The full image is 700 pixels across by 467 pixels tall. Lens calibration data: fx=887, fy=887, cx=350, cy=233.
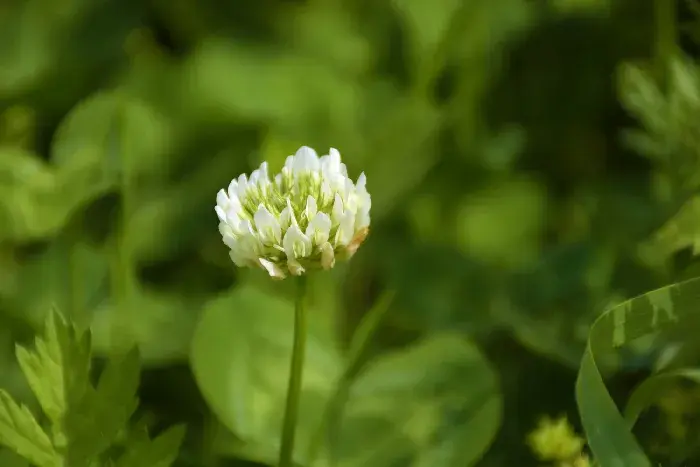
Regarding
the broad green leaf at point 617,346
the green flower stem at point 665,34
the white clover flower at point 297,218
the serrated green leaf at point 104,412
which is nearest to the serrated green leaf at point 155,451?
the serrated green leaf at point 104,412

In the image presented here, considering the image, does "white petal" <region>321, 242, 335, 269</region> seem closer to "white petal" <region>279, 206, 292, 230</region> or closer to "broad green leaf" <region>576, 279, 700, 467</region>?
"white petal" <region>279, 206, 292, 230</region>

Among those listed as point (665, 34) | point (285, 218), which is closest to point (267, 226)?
point (285, 218)

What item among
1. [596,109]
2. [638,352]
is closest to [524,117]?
[596,109]

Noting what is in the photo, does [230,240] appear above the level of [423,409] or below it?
above

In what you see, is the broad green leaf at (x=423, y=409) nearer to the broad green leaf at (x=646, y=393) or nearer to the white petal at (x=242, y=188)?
the broad green leaf at (x=646, y=393)

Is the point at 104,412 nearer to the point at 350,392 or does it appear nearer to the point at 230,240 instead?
the point at 230,240

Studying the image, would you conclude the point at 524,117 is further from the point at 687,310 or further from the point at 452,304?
the point at 687,310
